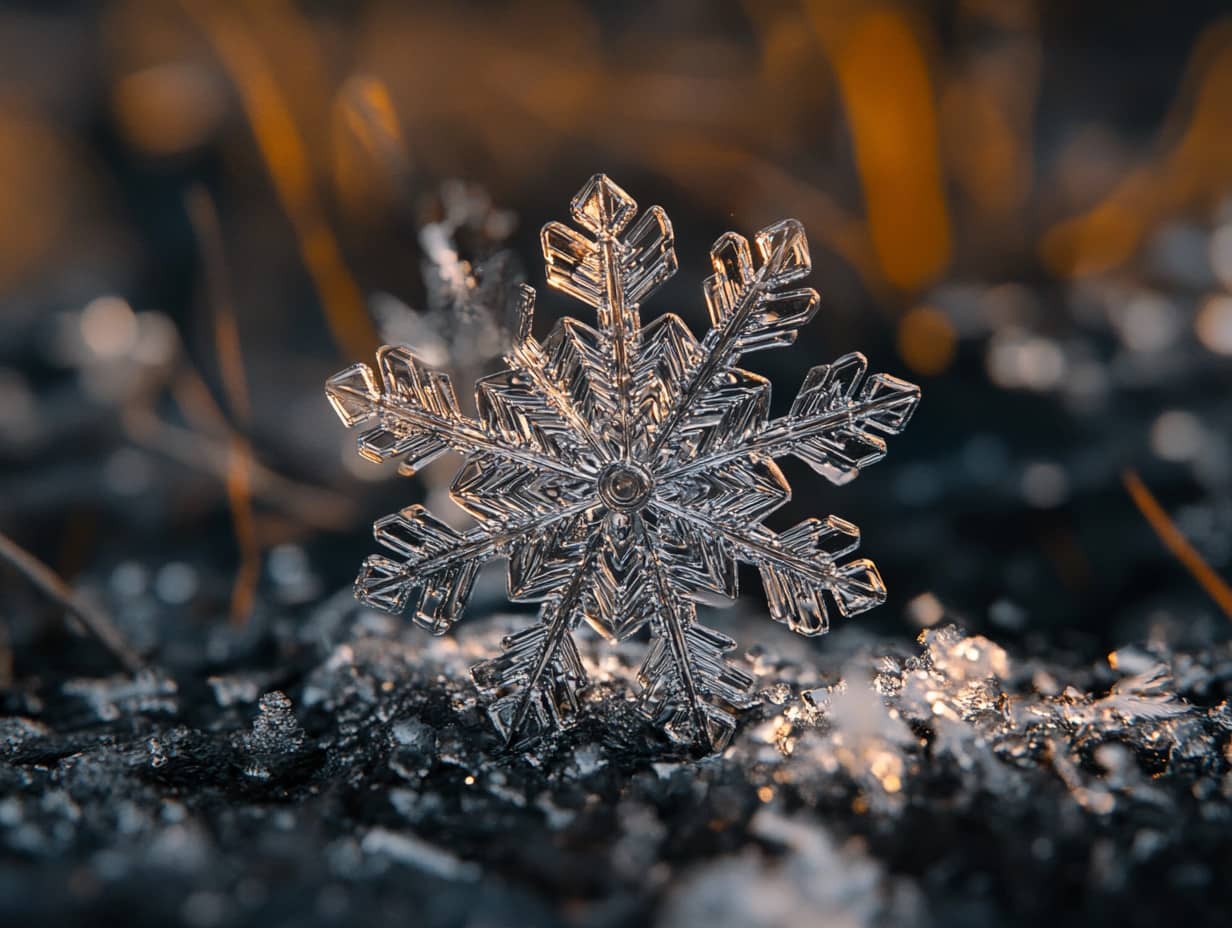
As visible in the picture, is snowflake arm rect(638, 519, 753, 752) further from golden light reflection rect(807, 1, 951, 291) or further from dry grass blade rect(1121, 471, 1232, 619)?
golden light reflection rect(807, 1, 951, 291)

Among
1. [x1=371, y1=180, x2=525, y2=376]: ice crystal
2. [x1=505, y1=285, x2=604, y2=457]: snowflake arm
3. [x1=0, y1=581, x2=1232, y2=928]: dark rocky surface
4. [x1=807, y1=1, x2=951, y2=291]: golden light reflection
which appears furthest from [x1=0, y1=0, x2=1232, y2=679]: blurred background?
[x1=505, y1=285, x2=604, y2=457]: snowflake arm

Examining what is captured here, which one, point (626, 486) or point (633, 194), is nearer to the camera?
point (626, 486)

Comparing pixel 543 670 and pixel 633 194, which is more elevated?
pixel 633 194

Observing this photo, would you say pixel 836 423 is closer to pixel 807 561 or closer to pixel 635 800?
pixel 807 561

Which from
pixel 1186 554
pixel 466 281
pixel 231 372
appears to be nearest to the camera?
pixel 466 281

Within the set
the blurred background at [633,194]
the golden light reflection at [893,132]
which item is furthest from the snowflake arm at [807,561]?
the golden light reflection at [893,132]

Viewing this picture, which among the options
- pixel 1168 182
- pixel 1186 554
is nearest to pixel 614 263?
pixel 1186 554

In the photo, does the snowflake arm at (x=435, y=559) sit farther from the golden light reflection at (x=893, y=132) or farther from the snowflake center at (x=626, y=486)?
the golden light reflection at (x=893, y=132)
